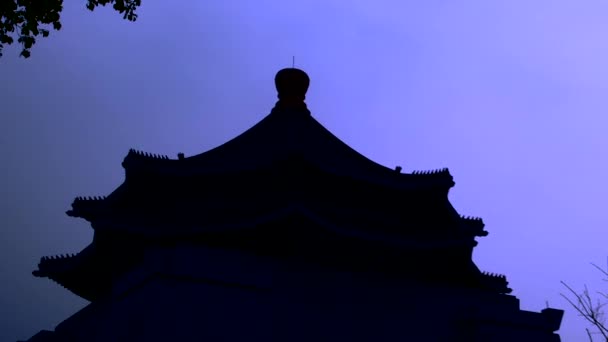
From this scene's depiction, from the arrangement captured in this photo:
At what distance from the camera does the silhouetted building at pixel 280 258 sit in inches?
400

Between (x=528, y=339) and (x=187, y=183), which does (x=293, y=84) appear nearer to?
(x=187, y=183)

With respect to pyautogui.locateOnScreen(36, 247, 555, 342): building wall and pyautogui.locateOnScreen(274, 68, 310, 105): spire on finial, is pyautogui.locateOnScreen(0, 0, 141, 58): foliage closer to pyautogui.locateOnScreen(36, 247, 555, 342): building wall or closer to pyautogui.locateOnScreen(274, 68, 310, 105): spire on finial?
pyautogui.locateOnScreen(36, 247, 555, 342): building wall

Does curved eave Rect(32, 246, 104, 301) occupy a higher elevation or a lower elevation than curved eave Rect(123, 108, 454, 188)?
lower

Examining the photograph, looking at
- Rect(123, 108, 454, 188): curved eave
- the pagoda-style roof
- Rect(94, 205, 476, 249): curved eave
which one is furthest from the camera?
Rect(123, 108, 454, 188): curved eave

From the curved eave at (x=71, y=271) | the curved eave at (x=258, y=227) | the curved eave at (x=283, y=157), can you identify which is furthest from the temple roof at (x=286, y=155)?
the curved eave at (x=71, y=271)

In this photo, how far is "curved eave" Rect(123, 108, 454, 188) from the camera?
41.9 ft

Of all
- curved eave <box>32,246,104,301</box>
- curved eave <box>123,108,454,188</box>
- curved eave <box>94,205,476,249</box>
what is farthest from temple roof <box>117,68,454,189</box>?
curved eave <box>32,246,104,301</box>

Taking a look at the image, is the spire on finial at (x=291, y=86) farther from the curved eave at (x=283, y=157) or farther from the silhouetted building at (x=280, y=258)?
the silhouetted building at (x=280, y=258)

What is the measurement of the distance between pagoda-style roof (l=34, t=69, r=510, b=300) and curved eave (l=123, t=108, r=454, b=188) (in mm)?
27

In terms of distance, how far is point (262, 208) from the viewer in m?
12.1

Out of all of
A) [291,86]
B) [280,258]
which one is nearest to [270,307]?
[280,258]

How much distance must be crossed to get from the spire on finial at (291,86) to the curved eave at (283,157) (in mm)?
367

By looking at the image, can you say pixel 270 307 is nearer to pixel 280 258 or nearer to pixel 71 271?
pixel 280 258

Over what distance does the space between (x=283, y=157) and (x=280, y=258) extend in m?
2.04
